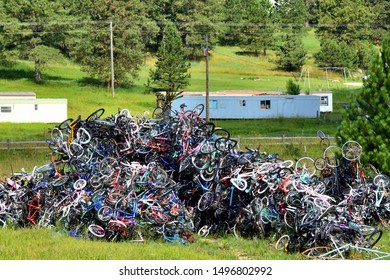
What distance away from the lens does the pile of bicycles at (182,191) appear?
11977 mm

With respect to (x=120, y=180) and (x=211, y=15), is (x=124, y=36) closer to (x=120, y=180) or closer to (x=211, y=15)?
(x=211, y=15)

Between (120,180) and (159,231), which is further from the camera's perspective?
(120,180)

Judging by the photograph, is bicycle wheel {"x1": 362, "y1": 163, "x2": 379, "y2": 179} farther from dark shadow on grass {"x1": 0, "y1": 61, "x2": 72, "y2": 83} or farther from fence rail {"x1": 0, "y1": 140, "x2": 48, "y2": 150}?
dark shadow on grass {"x1": 0, "y1": 61, "x2": 72, "y2": 83}

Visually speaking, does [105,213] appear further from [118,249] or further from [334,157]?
[334,157]

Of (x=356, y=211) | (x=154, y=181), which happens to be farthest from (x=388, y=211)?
(x=154, y=181)

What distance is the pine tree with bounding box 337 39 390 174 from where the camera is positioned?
16.7 m

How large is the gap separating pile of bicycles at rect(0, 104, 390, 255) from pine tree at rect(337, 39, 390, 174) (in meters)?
1.54

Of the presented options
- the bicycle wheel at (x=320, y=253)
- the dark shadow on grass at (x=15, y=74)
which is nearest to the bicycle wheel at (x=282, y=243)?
the bicycle wheel at (x=320, y=253)

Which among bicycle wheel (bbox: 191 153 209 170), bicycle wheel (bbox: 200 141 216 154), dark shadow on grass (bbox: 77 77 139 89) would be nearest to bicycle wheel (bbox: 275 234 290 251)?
bicycle wheel (bbox: 191 153 209 170)

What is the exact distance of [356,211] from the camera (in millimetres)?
13266

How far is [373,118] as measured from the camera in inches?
686

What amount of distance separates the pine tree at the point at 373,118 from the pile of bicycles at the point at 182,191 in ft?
5.06

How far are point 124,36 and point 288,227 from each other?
2710 inches

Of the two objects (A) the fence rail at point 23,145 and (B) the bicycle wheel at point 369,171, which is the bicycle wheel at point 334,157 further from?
(A) the fence rail at point 23,145
